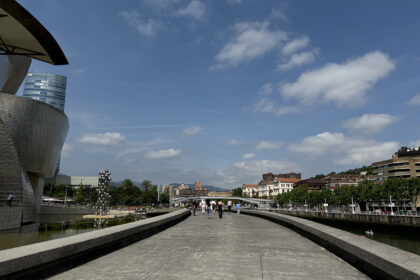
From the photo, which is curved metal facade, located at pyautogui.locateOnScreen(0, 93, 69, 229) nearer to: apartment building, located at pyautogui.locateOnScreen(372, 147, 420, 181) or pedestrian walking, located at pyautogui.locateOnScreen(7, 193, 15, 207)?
pedestrian walking, located at pyautogui.locateOnScreen(7, 193, 15, 207)

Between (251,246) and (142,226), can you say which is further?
(142,226)

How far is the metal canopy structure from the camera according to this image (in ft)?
61.0

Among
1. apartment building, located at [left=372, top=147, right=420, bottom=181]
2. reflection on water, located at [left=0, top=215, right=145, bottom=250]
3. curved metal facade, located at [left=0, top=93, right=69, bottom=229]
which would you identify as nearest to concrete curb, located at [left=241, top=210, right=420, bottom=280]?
reflection on water, located at [left=0, top=215, right=145, bottom=250]

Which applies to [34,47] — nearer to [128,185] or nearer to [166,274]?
[166,274]

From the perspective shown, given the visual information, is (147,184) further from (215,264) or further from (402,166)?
(215,264)

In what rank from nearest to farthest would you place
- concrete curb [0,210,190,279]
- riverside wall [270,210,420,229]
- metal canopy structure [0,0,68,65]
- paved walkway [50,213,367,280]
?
concrete curb [0,210,190,279]
paved walkway [50,213,367,280]
metal canopy structure [0,0,68,65]
riverside wall [270,210,420,229]

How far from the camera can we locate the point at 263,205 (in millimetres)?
157250

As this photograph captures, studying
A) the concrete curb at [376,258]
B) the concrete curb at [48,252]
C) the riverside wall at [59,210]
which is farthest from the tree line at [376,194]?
the concrete curb at [48,252]

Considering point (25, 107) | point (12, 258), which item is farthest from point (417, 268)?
point (25, 107)

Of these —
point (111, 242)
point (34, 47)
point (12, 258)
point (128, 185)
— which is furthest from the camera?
point (128, 185)

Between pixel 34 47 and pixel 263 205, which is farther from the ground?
pixel 34 47

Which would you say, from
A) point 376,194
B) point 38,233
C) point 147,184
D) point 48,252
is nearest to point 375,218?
point 376,194

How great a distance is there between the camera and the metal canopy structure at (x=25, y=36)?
18594 mm

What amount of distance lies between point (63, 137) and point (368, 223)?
57.1 meters
